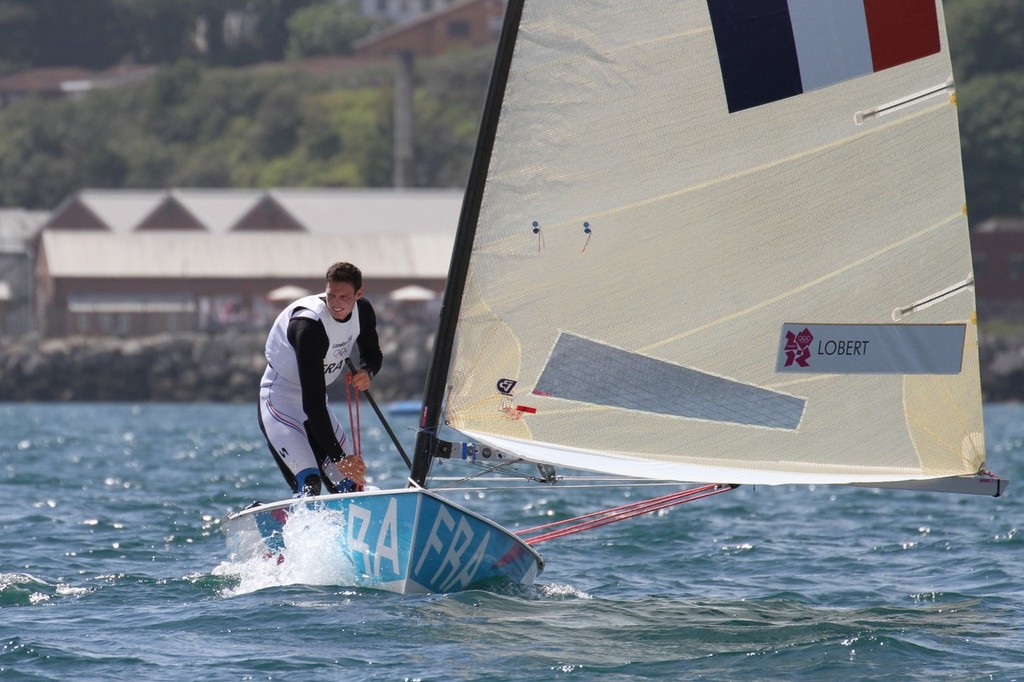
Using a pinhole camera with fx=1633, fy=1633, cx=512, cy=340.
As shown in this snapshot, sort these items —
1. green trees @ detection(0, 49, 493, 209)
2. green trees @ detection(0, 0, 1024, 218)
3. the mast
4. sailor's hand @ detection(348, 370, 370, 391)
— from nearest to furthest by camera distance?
the mast
sailor's hand @ detection(348, 370, 370, 391)
green trees @ detection(0, 0, 1024, 218)
green trees @ detection(0, 49, 493, 209)

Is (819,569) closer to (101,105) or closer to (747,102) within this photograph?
(747,102)

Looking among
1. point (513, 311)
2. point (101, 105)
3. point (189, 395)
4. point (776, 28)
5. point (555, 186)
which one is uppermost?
point (101, 105)

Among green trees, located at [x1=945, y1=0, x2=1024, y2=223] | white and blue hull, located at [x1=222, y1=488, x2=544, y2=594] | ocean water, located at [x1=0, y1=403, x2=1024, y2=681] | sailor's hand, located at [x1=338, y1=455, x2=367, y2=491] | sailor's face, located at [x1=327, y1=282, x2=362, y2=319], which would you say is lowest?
ocean water, located at [x1=0, y1=403, x2=1024, y2=681]

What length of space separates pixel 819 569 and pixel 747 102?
3.50 metres

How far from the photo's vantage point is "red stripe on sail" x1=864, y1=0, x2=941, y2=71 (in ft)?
27.8

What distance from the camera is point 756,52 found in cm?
841

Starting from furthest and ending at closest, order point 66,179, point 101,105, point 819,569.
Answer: point 101,105
point 66,179
point 819,569

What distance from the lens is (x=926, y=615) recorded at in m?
8.71

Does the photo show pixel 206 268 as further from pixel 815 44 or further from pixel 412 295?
pixel 815 44

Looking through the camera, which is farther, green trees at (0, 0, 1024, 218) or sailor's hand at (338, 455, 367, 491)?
green trees at (0, 0, 1024, 218)

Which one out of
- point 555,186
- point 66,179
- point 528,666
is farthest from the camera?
point 66,179

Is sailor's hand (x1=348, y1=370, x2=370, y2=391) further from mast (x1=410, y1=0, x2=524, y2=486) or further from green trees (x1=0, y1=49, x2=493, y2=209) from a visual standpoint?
green trees (x1=0, y1=49, x2=493, y2=209)

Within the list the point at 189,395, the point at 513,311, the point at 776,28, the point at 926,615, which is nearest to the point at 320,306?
the point at 513,311

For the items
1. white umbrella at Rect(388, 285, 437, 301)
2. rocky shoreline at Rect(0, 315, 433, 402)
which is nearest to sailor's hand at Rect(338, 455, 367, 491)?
rocky shoreline at Rect(0, 315, 433, 402)
